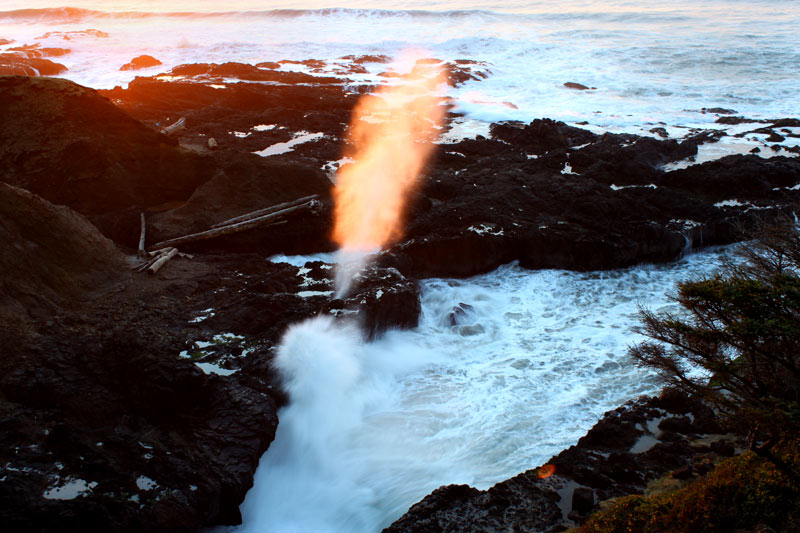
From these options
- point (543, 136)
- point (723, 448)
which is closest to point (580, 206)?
point (543, 136)

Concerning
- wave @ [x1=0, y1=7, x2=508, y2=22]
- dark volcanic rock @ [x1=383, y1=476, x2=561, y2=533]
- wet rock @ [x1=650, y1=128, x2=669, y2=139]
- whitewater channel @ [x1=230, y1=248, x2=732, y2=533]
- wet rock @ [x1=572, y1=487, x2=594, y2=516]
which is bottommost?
whitewater channel @ [x1=230, y1=248, x2=732, y2=533]

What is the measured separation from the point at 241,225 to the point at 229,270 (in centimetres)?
212

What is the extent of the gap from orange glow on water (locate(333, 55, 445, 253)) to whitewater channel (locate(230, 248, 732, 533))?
292cm

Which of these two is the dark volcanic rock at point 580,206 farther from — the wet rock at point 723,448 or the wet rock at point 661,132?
the wet rock at point 723,448

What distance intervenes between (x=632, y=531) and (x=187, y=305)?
28.0ft

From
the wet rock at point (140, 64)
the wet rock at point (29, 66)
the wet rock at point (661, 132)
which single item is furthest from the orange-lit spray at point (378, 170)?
the wet rock at point (29, 66)

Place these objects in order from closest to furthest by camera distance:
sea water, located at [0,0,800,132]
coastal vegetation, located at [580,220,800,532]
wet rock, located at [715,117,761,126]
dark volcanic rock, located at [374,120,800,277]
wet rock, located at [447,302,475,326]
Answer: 1. coastal vegetation, located at [580,220,800,532]
2. wet rock, located at [447,302,475,326]
3. dark volcanic rock, located at [374,120,800,277]
4. wet rock, located at [715,117,761,126]
5. sea water, located at [0,0,800,132]

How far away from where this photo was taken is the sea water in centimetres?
3350

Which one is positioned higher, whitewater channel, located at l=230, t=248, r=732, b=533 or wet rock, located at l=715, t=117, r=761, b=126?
wet rock, located at l=715, t=117, r=761, b=126

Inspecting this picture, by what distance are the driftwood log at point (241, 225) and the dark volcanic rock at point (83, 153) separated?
2613mm

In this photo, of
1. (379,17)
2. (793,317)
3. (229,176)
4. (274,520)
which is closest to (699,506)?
(793,317)

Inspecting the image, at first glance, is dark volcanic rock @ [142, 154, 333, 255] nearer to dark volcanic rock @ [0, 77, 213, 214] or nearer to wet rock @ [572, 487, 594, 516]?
dark volcanic rock @ [0, 77, 213, 214]

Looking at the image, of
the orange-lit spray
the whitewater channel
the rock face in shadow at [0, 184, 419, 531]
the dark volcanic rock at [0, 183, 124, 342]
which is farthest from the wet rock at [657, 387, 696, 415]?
the dark volcanic rock at [0, 183, 124, 342]

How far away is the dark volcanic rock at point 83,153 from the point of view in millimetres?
15445
